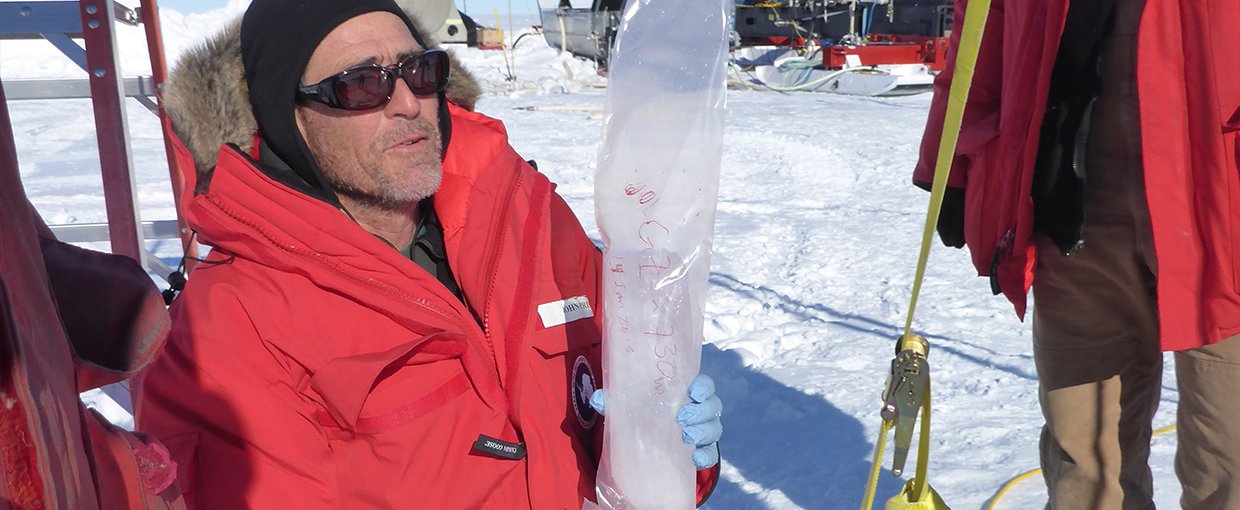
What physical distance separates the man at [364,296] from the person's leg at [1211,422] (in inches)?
34.5

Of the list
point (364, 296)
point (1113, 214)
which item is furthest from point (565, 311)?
point (1113, 214)

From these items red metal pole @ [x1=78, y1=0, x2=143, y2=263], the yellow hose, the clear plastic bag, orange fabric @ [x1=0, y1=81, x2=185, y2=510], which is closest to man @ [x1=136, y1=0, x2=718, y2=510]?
the clear plastic bag

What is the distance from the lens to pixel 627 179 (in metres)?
1.28

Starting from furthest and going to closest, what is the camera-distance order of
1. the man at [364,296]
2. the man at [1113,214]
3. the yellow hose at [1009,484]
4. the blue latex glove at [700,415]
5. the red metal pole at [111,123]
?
the yellow hose at [1009,484] < the red metal pole at [111,123] < the man at [1113,214] < the man at [364,296] < the blue latex glove at [700,415]

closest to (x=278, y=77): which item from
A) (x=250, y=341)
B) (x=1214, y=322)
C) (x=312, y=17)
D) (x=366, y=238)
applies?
(x=312, y=17)

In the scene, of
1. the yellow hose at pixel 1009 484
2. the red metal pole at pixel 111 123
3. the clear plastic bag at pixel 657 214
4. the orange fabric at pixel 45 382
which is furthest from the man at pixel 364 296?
the yellow hose at pixel 1009 484

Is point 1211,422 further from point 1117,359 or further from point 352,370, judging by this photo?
point 352,370

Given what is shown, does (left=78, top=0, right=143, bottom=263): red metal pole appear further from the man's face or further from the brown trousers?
the brown trousers

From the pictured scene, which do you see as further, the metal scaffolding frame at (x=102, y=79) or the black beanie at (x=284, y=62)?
the metal scaffolding frame at (x=102, y=79)

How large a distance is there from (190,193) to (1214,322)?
170cm

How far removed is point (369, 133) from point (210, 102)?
27 centimetres

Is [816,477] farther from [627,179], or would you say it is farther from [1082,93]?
[627,179]

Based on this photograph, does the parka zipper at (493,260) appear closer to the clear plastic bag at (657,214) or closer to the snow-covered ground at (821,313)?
the clear plastic bag at (657,214)

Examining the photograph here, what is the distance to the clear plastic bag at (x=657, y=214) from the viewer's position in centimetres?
126
